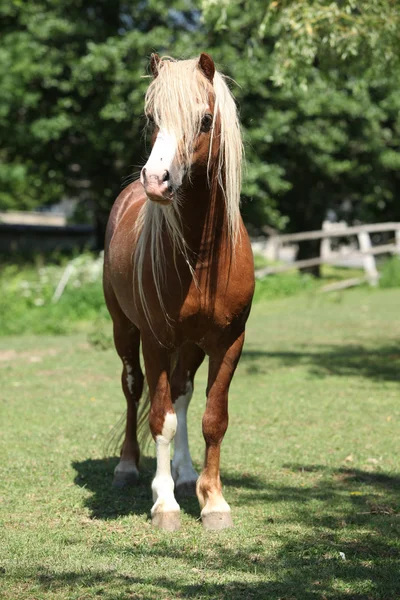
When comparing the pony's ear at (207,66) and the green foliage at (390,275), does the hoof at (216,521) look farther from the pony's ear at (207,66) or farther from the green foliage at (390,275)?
the green foliage at (390,275)

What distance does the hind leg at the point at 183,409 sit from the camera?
17.5 feet

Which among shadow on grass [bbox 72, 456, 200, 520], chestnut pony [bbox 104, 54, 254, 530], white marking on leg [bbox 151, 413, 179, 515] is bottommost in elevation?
shadow on grass [bbox 72, 456, 200, 520]

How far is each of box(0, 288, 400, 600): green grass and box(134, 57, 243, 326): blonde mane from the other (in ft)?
4.29

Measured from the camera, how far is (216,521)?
4590 millimetres

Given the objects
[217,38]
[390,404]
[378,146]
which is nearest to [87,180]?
[217,38]

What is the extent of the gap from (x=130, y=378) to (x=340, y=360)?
5485mm

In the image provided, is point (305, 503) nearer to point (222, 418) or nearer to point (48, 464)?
point (222, 418)

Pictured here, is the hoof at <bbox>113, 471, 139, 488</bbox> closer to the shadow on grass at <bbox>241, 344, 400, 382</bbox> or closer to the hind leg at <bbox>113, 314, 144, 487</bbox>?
the hind leg at <bbox>113, 314, 144, 487</bbox>

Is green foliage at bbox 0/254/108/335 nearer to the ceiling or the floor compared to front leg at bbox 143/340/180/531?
nearer to the floor

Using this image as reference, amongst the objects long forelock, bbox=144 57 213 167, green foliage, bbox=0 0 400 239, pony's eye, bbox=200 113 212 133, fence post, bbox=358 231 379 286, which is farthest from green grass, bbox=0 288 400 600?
green foliage, bbox=0 0 400 239

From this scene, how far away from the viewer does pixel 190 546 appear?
170 inches

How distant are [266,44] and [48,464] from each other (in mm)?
16936

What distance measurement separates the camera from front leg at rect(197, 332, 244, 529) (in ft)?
15.5

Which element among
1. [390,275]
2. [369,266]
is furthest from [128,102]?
[390,275]
